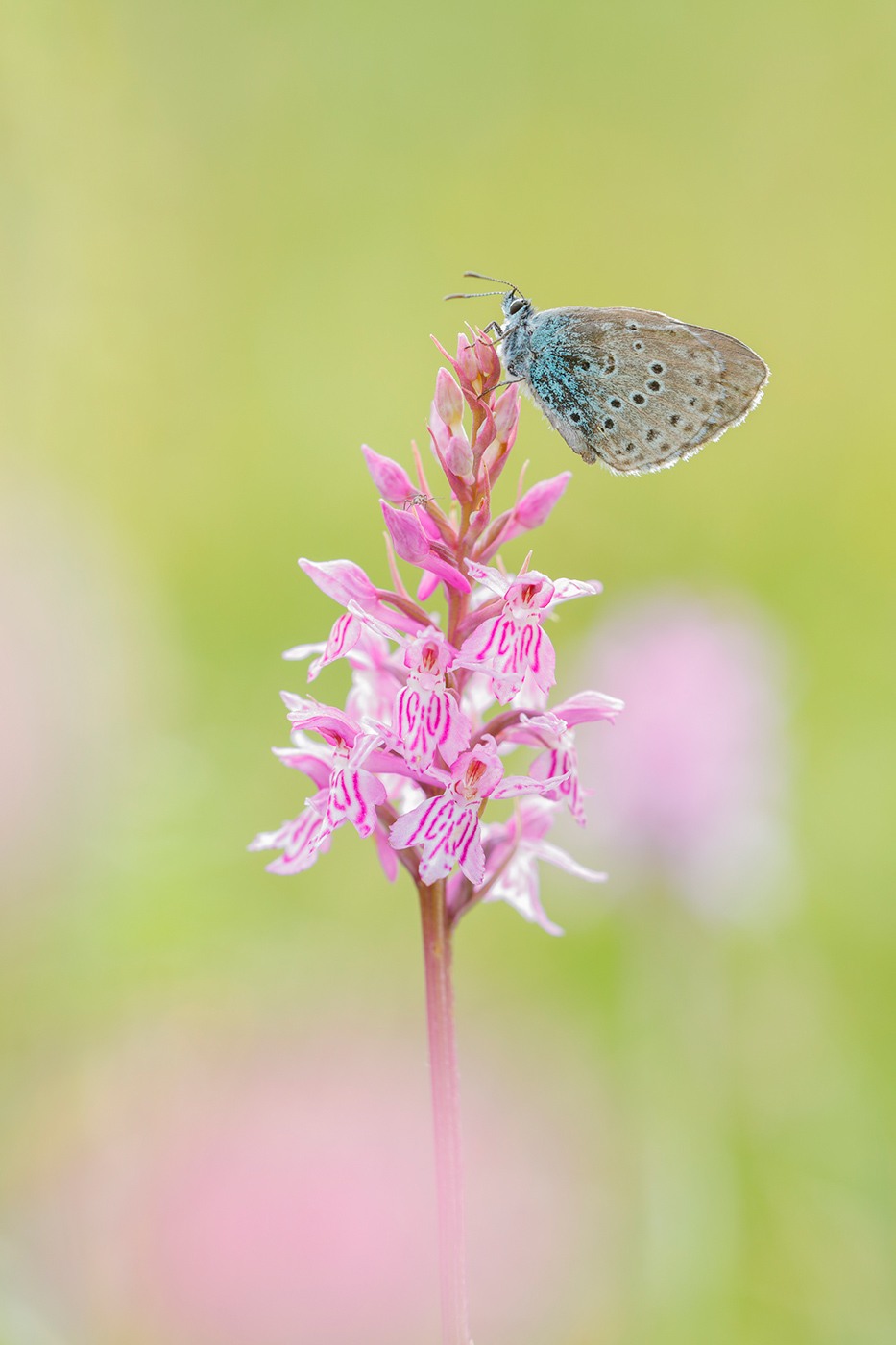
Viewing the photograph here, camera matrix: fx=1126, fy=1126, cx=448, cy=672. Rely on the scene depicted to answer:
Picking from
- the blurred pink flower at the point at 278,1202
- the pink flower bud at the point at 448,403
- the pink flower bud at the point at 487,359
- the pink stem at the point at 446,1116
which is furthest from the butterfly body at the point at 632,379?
the blurred pink flower at the point at 278,1202

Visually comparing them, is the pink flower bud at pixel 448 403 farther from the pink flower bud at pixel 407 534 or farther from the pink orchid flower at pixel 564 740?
the pink orchid flower at pixel 564 740

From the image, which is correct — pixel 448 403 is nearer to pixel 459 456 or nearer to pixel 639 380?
pixel 459 456

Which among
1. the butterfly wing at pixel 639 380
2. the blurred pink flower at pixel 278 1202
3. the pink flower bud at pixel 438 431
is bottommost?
the blurred pink flower at pixel 278 1202

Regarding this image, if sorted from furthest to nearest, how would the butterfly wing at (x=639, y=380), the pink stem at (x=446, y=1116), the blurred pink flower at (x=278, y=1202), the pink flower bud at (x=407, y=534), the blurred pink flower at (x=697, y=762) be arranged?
the blurred pink flower at (x=697, y=762), the butterfly wing at (x=639, y=380), the blurred pink flower at (x=278, y=1202), the pink flower bud at (x=407, y=534), the pink stem at (x=446, y=1116)

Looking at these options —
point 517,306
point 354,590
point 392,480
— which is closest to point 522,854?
point 354,590

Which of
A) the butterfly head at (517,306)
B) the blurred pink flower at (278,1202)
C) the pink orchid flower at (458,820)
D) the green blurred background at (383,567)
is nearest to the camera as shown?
the pink orchid flower at (458,820)

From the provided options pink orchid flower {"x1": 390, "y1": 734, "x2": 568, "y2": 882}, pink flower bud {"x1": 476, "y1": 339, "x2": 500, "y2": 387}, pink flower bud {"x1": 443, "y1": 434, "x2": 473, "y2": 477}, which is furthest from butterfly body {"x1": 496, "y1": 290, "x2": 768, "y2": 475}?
pink orchid flower {"x1": 390, "y1": 734, "x2": 568, "y2": 882}

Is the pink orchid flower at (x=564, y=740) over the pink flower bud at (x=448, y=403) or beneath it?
beneath

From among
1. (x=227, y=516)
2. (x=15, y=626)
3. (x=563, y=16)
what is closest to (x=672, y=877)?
(x=15, y=626)
